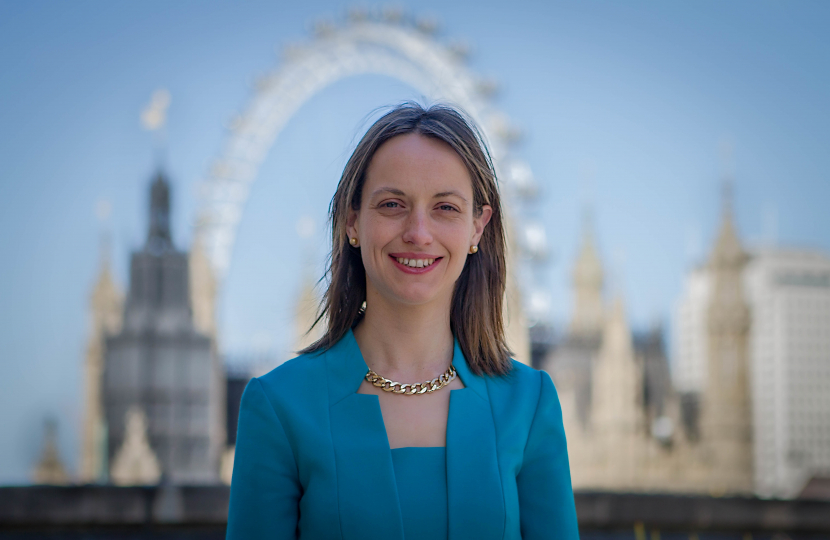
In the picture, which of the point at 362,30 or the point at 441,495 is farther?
the point at 362,30

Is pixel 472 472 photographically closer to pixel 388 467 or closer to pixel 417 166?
pixel 388 467

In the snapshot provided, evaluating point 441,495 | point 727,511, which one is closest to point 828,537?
point 727,511

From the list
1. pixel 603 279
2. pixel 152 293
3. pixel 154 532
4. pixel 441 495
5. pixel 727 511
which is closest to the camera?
pixel 441 495

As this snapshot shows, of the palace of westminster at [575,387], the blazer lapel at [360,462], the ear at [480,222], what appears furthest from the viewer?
the palace of westminster at [575,387]

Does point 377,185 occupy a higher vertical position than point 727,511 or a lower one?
higher

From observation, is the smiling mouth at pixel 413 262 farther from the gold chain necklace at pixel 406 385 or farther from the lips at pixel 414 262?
the gold chain necklace at pixel 406 385

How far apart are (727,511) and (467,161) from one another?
17.5ft

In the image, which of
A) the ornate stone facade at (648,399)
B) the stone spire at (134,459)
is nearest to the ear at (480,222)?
the stone spire at (134,459)

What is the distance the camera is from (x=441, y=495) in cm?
219

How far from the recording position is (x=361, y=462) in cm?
219

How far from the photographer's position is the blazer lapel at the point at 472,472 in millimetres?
2166

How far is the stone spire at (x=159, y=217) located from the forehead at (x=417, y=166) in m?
45.1

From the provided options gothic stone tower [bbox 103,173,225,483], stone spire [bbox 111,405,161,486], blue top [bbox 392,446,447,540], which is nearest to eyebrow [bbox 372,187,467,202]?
blue top [bbox 392,446,447,540]

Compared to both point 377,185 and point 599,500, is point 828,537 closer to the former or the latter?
point 599,500
